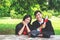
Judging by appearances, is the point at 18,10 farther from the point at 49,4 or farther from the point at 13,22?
the point at 49,4

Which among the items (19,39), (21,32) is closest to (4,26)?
(21,32)

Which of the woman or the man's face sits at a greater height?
the man's face

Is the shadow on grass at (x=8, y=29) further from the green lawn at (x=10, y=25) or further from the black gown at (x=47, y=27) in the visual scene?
the black gown at (x=47, y=27)

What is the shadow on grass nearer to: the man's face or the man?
the man

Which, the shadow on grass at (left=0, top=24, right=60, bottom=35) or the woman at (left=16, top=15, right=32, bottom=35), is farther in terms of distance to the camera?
the shadow on grass at (left=0, top=24, right=60, bottom=35)

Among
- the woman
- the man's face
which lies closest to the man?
the man's face

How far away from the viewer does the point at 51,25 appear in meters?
3.60

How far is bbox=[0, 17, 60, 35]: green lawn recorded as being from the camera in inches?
143

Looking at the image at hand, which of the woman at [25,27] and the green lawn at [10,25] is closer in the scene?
the woman at [25,27]

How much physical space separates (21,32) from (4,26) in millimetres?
384

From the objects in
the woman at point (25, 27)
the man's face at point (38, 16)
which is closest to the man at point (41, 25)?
the man's face at point (38, 16)

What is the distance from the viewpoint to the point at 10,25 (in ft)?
12.1

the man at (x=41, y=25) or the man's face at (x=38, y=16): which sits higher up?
the man's face at (x=38, y=16)

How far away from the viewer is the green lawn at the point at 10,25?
11.9ft
